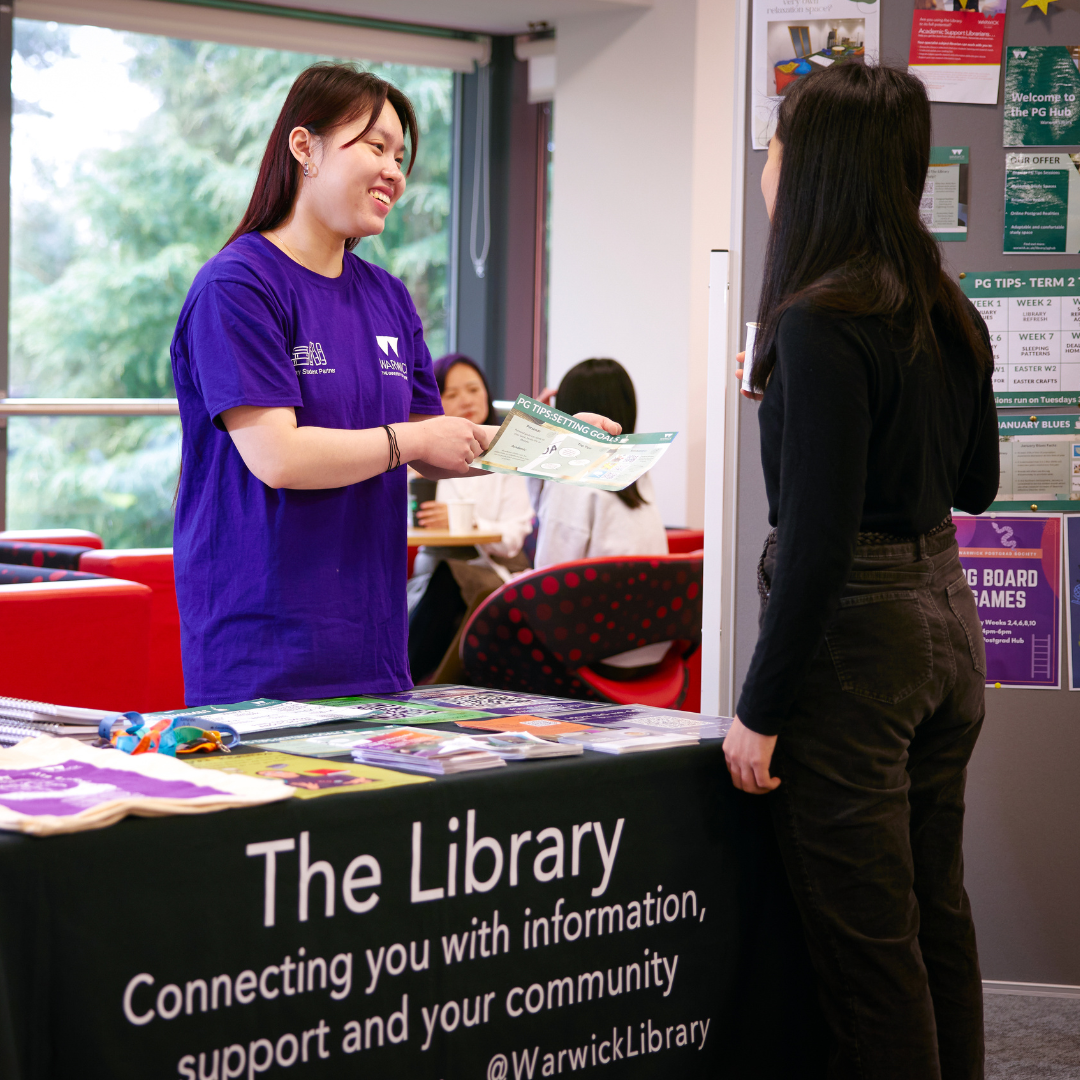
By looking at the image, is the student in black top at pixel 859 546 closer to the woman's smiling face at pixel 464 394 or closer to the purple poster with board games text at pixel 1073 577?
the purple poster with board games text at pixel 1073 577

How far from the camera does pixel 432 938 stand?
1318 millimetres

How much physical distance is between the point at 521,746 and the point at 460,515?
2.93 meters

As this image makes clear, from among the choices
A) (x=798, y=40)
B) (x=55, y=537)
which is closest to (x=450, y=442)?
(x=798, y=40)

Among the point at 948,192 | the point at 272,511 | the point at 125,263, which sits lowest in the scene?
the point at 272,511

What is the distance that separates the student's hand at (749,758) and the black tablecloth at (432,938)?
64 millimetres

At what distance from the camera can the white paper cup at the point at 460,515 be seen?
4.34 m

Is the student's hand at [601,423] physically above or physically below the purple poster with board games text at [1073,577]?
above

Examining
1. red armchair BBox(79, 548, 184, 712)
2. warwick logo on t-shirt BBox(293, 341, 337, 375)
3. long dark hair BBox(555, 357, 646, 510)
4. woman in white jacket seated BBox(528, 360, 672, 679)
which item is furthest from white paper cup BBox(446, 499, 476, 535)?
warwick logo on t-shirt BBox(293, 341, 337, 375)

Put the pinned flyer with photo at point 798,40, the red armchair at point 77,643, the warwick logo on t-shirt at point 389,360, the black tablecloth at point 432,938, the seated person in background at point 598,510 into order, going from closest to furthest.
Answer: the black tablecloth at point 432,938
the warwick logo on t-shirt at point 389,360
the pinned flyer with photo at point 798,40
the red armchair at point 77,643
the seated person in background at point 598,510

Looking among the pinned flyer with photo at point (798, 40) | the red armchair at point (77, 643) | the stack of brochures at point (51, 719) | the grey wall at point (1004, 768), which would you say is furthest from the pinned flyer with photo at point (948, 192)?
the red armchair at point (77, 643)

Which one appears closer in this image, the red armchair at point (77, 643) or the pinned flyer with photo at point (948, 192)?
the pinned flyer with photo at point (948, 192)

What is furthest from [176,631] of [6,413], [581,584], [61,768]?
[61,768]

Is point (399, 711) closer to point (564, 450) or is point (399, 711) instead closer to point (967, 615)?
point (564, 450)

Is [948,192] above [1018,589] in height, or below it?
above
